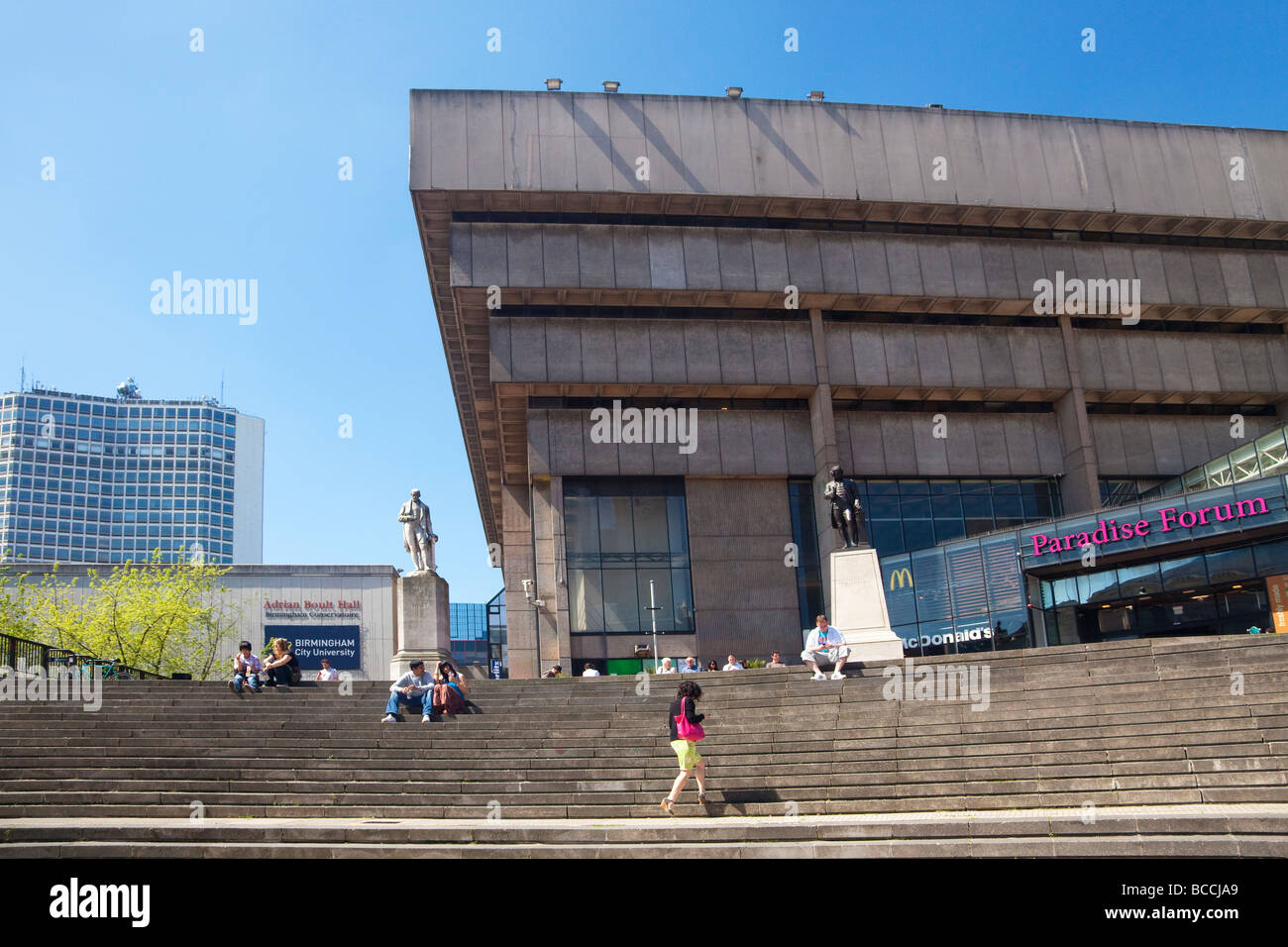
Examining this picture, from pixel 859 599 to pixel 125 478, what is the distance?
167 metres

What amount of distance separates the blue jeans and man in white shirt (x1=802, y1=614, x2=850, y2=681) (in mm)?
6887

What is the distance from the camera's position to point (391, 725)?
1762 centimetres

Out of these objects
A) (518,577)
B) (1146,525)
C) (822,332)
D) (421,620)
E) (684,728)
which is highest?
(822,332)

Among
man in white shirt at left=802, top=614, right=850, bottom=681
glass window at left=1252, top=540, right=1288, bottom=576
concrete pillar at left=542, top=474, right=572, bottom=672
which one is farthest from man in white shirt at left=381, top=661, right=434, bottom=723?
glass window at left=1252, top=540, right=1288, bottom=576

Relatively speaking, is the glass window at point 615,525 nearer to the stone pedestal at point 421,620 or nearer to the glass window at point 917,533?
the glass window at point 917,533

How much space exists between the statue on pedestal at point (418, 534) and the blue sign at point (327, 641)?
32.0 m

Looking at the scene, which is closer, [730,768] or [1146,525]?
[730,768]

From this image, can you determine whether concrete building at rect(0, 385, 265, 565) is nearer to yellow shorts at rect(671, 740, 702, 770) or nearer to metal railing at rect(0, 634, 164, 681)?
metal railing at rect(0, 634, 164, 681)

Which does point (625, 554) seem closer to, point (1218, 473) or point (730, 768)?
point (1218, 473)

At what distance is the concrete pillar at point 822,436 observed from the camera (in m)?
38.1

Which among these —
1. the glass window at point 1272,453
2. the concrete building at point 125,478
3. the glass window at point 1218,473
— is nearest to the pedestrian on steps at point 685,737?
the glass window at point 1272,453

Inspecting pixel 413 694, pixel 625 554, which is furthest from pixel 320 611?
pixel 413 694

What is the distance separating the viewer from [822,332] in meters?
39.6
